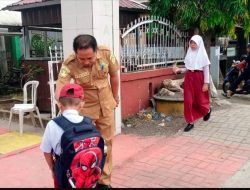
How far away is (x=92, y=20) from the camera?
4.98m

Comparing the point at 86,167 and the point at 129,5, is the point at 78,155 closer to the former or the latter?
the point at 86,167

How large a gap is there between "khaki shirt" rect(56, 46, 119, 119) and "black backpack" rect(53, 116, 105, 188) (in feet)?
2.65

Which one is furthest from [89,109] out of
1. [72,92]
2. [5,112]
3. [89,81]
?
[5,112]

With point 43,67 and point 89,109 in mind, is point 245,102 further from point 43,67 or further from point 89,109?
point 89,109

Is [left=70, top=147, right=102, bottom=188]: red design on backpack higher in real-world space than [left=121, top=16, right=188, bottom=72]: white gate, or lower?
lower

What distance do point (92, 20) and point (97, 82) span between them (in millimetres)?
1873

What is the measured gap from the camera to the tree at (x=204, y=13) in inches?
295

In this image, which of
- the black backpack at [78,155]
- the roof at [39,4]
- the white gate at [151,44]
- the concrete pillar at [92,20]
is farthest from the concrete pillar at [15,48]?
the black backpack at [78,155]

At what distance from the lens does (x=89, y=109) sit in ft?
11.1

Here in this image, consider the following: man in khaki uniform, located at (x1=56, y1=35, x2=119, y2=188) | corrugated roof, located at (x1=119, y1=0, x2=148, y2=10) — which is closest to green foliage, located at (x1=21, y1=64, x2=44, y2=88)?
corrugated roof, located at (x1=119, y1=0, x2=148, y2=10)

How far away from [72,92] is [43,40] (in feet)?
21.6

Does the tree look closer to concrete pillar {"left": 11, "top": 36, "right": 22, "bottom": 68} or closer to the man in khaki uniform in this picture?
the man in khaki uniform

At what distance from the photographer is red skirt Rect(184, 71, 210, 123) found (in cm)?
591

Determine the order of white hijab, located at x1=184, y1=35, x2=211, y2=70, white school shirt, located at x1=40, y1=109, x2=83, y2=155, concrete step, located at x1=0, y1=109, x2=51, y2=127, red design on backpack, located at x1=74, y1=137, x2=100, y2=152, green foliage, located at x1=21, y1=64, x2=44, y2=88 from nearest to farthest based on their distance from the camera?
1. red design on backpack, located at x1=74, y1=137, x2=100, y2=152
2. white school shirt, located at x1=40, y1=109, x2=83, y2=155
3. white hijab, located at x1=184, y1=35, x2=211, y2=70
4. concrete step, located at x1=0, y1=109, x2=51, y2=127
5. green foliage, located at x1=21, y1=64, x2=44, y2=88
